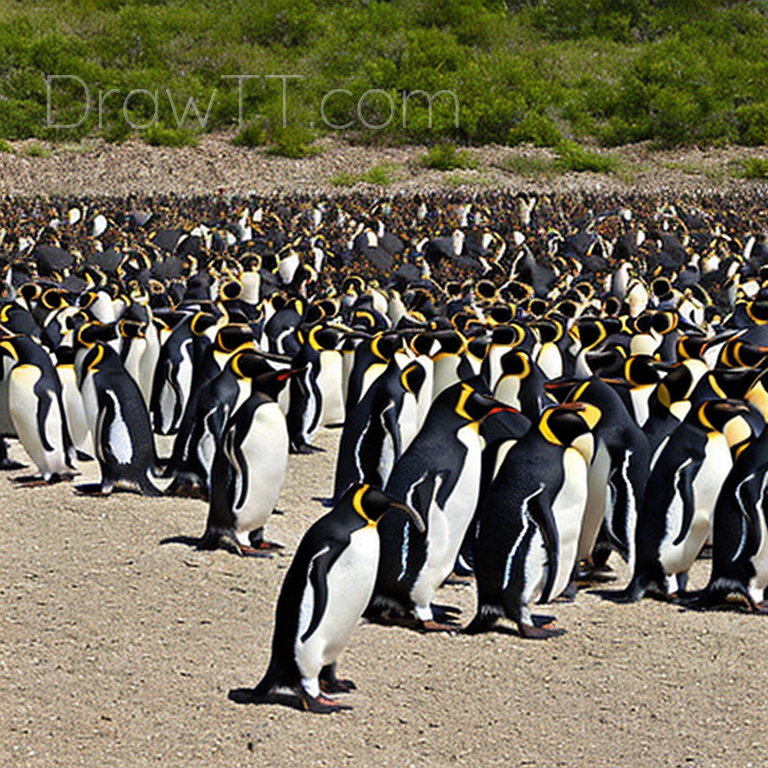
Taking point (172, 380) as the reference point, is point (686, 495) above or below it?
above

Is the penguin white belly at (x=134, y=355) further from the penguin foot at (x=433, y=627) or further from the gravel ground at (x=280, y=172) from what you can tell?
the gravel ground at (x=280, y=172)

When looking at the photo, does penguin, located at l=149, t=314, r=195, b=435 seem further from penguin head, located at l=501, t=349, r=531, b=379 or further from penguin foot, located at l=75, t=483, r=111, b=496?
penguin head, located at l=501, t=349, r=531, b=379

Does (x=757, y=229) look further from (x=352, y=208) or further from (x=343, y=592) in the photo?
(x=343, y=592)

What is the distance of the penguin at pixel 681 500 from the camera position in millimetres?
5332

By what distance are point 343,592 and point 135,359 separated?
4949 mm

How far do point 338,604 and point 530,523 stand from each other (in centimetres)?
95

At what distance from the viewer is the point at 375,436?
20.4 feet

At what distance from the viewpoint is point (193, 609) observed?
16.7 feet

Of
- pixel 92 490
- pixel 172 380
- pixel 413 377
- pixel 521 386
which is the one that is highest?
pixel 413 377

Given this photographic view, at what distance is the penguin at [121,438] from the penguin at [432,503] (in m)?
2.12

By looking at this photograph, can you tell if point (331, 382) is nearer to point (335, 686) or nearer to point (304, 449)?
point (304, 449)

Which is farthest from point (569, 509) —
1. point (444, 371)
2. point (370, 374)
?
point (444, 371)

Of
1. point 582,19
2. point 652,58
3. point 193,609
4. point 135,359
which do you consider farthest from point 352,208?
point 582,19

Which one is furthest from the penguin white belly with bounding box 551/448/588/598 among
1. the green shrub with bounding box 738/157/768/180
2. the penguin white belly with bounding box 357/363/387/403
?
the green shrub with bounding box 738/157/768/180
